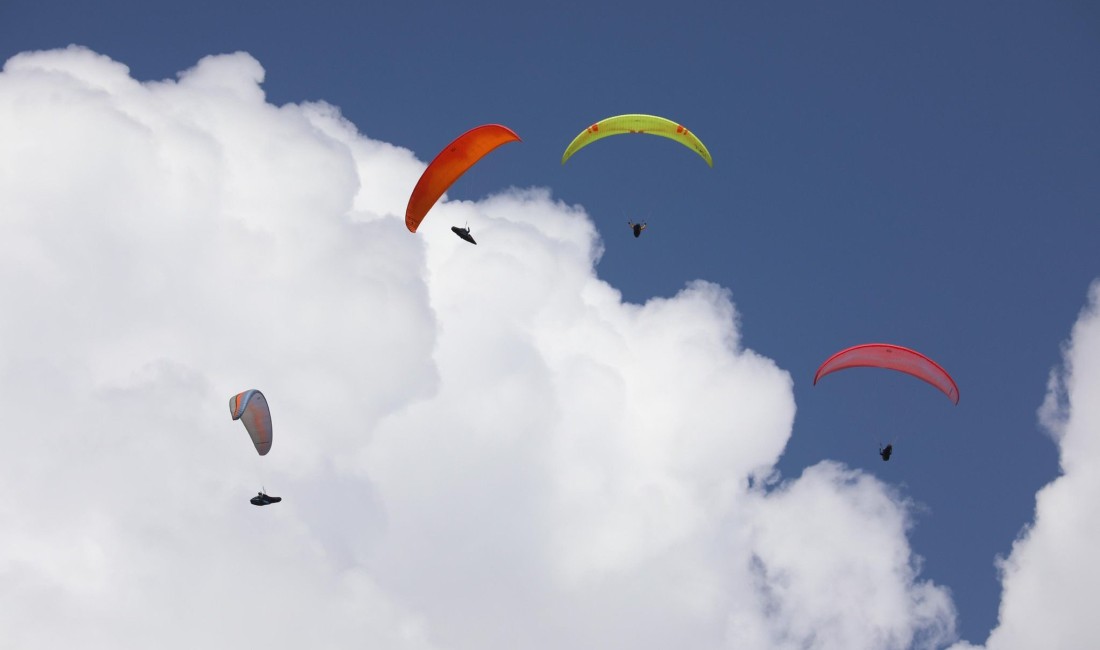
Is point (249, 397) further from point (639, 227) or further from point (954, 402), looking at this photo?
point (954, 402)

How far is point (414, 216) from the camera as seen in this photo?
66.5 meters

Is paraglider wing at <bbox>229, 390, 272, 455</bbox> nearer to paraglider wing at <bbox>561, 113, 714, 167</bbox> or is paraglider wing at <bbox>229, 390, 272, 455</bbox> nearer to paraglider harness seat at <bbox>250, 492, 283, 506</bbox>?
paraglider harness seat at <bbox>250, 492, 283, 506</bbox>

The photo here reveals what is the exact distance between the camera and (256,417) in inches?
3017

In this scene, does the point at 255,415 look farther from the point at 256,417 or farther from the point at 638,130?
the point at 638,130

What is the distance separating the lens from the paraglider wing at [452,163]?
212 feet

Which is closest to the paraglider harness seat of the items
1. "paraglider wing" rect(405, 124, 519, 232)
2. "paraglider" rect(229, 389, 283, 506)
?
"paraglider" rect(229, 389, 283, 506)

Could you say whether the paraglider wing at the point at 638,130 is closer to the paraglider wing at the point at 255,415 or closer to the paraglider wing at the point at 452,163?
the paraglider wing at the point at 452,163

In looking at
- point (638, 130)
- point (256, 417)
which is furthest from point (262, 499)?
point (638, 130)

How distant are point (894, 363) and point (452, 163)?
2299 centimetres

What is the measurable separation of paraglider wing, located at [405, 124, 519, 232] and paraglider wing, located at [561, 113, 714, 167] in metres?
3.66

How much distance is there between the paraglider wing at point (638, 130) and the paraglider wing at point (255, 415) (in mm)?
23384

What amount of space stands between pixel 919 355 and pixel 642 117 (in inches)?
681

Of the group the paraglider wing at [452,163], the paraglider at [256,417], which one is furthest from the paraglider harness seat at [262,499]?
the paraglider wing at [452,163]

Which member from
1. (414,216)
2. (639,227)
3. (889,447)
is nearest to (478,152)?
(414,216)
